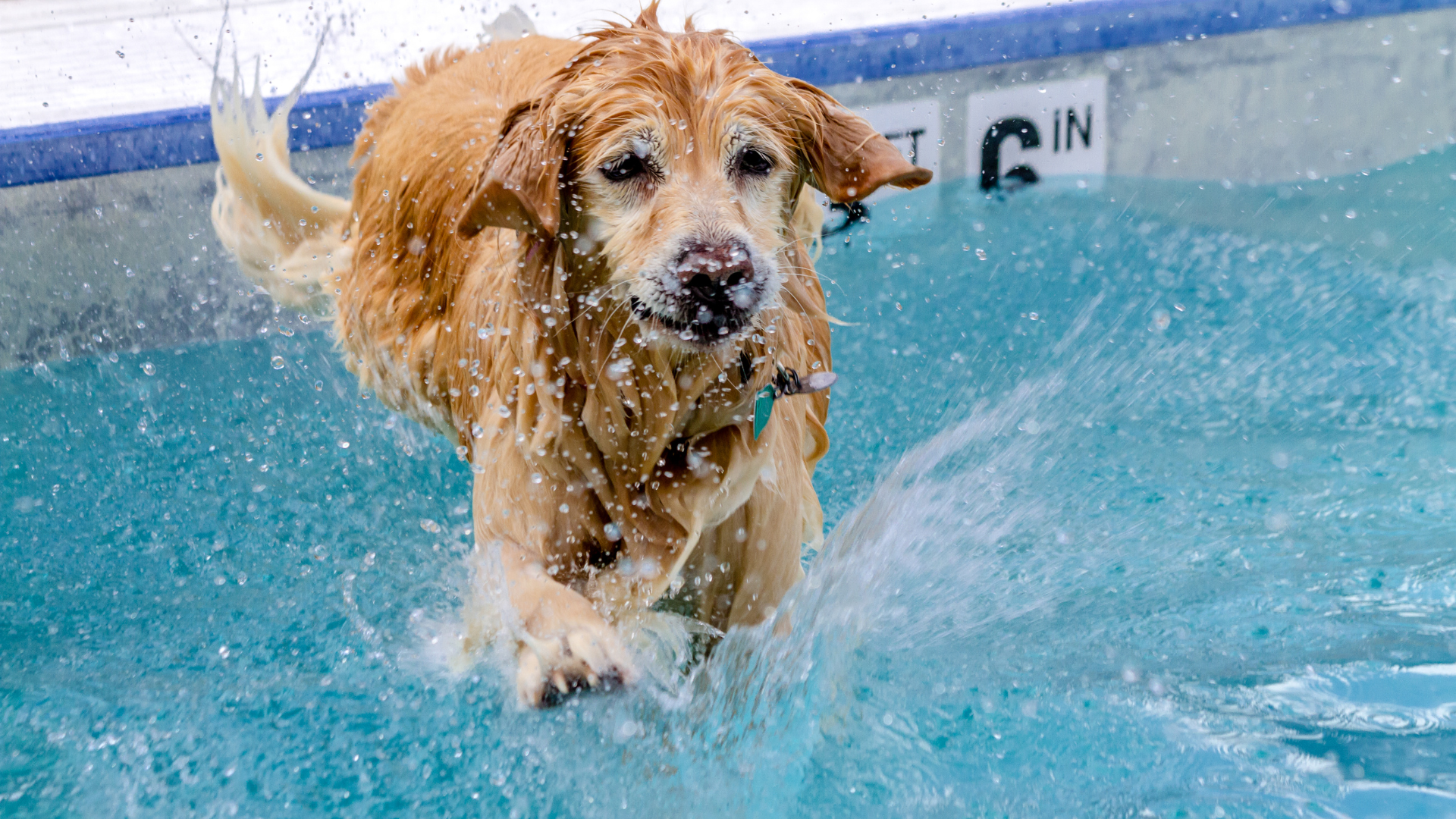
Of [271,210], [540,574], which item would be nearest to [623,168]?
[540,574]

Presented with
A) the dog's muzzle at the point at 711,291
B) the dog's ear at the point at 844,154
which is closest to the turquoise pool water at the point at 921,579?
the dog's muzzle at the point at 711,291

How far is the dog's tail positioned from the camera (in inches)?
147

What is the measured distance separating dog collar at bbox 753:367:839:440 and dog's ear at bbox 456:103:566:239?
0.49 m

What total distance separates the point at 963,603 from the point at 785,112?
1.46 meters

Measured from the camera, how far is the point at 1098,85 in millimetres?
4988

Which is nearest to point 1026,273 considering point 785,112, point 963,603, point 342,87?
point 963,603

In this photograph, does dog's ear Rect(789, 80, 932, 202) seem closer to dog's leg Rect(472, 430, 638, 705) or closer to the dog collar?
the dog collar

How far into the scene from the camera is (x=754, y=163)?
1.98 metres

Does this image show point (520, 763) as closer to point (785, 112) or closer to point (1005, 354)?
point (785, 112)

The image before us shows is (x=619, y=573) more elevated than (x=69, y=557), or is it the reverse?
(x=619, y=573)

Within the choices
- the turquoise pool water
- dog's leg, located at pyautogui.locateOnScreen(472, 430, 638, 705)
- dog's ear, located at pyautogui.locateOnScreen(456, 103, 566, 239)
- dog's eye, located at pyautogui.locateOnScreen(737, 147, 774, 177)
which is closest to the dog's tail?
the turquoise pool water

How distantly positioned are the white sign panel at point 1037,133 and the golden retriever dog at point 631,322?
2.42 m

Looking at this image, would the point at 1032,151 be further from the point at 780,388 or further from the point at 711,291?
the point at 711,291

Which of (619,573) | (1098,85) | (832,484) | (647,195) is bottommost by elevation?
(832,484)
